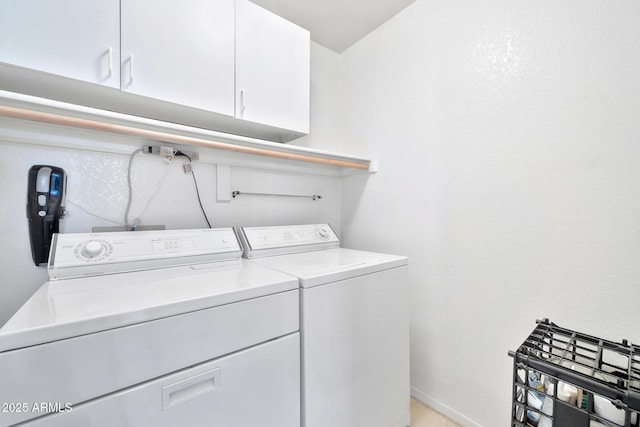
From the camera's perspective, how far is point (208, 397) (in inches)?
31.2

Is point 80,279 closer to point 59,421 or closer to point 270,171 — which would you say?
point 59,421

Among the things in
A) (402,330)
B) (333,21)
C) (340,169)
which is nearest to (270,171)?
(340,169)

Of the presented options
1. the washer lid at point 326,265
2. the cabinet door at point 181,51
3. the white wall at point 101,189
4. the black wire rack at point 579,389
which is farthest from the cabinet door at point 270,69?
the black wire rack at point 579,389

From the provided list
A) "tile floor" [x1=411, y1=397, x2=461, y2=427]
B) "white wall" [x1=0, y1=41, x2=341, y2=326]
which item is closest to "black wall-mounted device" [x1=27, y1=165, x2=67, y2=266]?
"white wall" [x1=0, y1=41, x2=341, y2=326]

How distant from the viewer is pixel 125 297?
2.60 ft

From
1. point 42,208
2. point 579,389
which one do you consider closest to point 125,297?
point 42,208

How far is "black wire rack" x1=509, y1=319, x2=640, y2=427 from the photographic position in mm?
697

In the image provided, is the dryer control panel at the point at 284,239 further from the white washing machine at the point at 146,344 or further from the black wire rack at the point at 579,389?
the black wire rack at the point at 579,389

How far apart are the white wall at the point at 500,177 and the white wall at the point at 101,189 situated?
36.6 inches

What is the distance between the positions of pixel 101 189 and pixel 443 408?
2.17 meters

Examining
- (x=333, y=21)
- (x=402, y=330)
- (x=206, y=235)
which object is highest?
(x=333, y=21)

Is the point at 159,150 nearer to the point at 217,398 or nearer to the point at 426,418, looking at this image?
the point at 217,398

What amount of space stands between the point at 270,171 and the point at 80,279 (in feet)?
3.76

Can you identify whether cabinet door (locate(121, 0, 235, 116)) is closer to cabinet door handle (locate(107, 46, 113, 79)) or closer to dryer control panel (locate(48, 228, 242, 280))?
cabinet door handle (locate(107, 46, 113, 79))
